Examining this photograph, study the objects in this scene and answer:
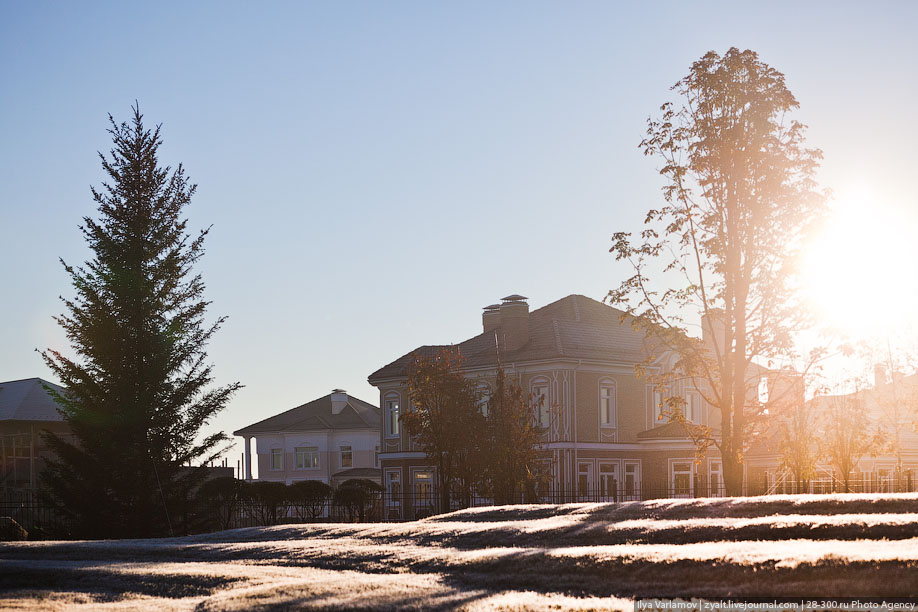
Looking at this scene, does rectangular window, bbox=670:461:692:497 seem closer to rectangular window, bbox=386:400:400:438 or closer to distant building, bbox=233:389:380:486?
rectangular window, bbox=386:400:400:438

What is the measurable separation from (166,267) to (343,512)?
48.2ft

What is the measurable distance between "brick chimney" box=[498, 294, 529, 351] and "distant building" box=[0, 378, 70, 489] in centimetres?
2100

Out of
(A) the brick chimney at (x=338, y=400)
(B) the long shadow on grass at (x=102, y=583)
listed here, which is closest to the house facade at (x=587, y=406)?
(A) the brick chimney at (x=338, y=400)

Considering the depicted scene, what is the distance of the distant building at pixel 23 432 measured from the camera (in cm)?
4418

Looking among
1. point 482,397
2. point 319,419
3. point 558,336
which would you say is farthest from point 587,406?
point 319,419

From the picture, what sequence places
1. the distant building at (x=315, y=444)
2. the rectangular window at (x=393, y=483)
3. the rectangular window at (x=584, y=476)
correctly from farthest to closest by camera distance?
the distant building at (x=315, y=444) < the rectangular window at (x=393, y=483) < the rectangular window at (x=584, y=476)

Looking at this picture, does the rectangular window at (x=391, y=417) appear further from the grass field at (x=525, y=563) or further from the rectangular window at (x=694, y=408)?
the grass field at (x=525, y=563)

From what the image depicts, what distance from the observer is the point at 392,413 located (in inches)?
2190

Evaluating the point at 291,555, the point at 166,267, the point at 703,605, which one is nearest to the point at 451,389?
the point at 166,267

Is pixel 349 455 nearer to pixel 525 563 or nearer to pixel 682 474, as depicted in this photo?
pixel 682 474

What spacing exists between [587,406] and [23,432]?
25099 millimetres

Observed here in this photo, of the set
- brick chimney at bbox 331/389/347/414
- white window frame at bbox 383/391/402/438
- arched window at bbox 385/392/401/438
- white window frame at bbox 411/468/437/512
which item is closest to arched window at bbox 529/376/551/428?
white window frame at bbox 411/468/437/512

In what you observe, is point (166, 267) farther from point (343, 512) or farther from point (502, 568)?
point (502, 568)

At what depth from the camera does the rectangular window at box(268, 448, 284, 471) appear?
7938 cm
